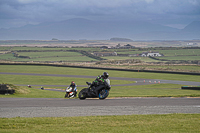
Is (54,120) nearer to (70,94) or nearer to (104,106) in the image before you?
(104,106)

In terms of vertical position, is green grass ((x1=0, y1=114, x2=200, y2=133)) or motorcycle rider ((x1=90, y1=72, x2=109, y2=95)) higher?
motorcycle rider ((x1=90, y1=72, x2=109, y2=95))

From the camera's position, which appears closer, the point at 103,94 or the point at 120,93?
the point at 103,94

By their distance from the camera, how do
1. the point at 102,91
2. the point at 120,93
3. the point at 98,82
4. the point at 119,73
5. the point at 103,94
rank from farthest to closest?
1. the point at 119,73
2. the point at 120,93
3. the point at 103,94
4. the point at 102,91
5. the point at 98,82

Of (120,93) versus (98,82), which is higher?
(98,82)

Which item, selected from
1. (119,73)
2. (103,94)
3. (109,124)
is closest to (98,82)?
(103,94)

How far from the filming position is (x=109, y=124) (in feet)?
42.3

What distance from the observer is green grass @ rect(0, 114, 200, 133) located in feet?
38.4

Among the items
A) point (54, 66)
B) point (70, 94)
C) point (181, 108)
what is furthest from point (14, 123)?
point (54, 66)

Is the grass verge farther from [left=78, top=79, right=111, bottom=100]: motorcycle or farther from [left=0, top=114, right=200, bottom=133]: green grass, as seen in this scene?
[left=0, top=114, right=200, bottom=133]: green grass

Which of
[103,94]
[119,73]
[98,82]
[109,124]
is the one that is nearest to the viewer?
[109,124]

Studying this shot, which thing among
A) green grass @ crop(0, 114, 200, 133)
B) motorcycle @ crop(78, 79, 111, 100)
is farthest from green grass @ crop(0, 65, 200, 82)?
green grass @ crop(0, 114, 200, 133)

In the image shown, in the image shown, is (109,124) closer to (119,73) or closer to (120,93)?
(120,93)

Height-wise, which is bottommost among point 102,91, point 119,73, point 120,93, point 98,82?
point 120,93

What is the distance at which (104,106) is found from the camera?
62.2ft
